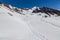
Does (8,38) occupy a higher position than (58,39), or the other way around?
(8,38)

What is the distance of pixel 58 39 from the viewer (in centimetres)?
997

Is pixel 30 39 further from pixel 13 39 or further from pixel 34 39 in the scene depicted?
pixel 13 39

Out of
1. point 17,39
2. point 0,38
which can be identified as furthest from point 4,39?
point 17,39

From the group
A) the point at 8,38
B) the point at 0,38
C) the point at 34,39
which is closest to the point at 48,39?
the point at 34,39

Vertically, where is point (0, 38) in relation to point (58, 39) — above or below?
above

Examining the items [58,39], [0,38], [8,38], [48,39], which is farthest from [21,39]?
[58,39]

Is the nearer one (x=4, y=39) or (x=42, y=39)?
(x=4, y=39)

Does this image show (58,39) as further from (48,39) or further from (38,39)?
(38,39)

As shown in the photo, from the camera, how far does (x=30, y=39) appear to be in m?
9.64

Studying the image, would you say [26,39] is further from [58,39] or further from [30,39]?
[58,39]

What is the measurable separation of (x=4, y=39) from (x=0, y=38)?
338mm

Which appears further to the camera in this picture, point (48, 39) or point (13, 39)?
point (48, 39)

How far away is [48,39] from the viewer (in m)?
9.95

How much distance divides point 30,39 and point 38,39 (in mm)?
648
